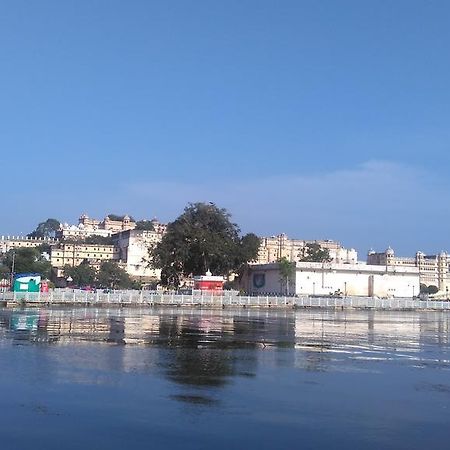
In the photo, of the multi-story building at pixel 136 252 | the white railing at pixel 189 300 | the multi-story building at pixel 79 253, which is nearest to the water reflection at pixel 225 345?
the white railing at pixel 189 300

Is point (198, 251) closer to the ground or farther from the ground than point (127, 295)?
farther from the ground

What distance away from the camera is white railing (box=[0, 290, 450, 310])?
171 ft

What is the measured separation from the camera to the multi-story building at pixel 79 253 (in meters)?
174

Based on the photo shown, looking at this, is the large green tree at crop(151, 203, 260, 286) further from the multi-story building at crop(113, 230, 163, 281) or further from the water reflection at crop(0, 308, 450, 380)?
the multi-story building at crop(113, 230, 163, 281)

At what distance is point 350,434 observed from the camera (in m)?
10.1

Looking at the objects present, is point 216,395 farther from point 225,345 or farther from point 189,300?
point 189,300

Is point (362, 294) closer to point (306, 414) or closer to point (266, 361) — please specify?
point (266, 361)

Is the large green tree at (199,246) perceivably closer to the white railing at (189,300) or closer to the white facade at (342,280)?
the white facade at (342,280)

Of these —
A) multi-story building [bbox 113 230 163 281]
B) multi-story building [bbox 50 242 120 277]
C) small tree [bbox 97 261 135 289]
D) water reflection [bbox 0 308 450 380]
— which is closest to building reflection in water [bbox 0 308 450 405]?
water reflection [bbox 0 308 450 380]

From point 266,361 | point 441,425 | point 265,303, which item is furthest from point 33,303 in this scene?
point 441,425

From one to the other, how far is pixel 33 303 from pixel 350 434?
44.8 m

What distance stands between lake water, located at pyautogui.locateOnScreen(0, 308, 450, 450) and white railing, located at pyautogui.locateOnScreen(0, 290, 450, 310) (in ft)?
98.9

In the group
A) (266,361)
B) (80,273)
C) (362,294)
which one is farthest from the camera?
(80,273)

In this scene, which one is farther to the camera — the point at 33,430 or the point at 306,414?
the point at 306,414
